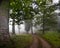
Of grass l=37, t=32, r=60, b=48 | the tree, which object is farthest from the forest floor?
the tree

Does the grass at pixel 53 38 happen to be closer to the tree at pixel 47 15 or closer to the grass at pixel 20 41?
the tree at pixel 47 15

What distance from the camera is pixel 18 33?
5.55 feet

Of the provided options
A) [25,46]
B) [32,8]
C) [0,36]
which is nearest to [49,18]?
[32,8]

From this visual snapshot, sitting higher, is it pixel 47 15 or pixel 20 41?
pixel 47 15

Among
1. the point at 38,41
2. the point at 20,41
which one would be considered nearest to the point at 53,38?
the point at 38,41

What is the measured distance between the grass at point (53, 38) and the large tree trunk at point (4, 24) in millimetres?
529

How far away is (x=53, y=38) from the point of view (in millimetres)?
1665

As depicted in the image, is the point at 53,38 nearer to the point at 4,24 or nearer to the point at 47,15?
the point at 47,15

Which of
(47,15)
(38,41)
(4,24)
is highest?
(47,15)

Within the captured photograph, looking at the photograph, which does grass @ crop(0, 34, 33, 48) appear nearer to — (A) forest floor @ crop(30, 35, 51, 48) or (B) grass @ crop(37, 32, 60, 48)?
(A) forest floor @ crop(30, 35, 51, 48)

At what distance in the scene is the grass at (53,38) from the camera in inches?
64.9

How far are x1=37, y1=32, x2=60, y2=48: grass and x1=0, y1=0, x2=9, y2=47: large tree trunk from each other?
0.53 metres

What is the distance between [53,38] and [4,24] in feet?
2.29

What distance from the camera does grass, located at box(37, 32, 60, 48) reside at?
5.41 ft
